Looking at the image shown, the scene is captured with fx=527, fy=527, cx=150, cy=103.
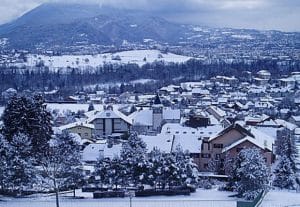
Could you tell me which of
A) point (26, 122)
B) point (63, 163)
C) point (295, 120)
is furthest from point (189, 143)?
point (295, 120)

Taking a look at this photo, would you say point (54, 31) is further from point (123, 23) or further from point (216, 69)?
point (216, 69)

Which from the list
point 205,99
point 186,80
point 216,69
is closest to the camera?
point 205,99

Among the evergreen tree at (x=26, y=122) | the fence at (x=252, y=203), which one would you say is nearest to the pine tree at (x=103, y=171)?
the evergreen tree at (x=26, y=122)

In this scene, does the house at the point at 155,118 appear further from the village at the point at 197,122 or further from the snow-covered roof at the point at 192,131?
the snow-covered roof at the point at 192,131

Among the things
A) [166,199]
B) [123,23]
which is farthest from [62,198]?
[123,23]

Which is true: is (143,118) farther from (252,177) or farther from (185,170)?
(252,177)
